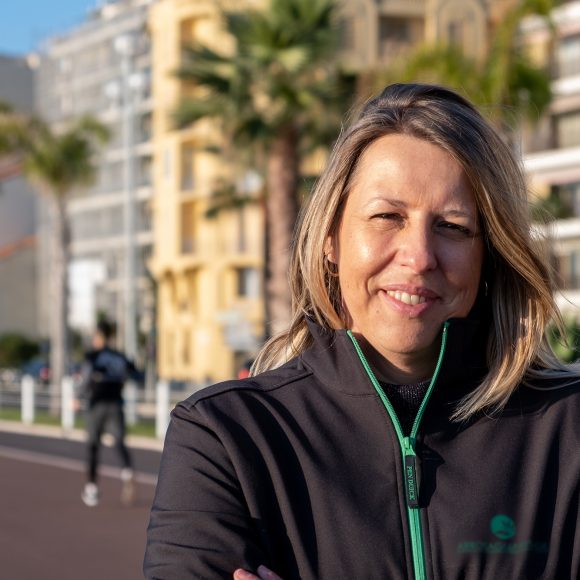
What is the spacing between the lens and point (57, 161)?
38.2 m

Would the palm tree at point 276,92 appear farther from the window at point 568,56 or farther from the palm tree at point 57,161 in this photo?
the window at point 568,56

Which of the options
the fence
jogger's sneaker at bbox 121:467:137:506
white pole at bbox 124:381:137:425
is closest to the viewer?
jogger's sneaker at bbox 121:467:137:506

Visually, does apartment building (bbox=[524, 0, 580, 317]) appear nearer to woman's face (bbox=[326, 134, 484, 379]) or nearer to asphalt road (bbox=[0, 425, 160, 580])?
asphalt road (bbox=[0, 425, 160, 580])

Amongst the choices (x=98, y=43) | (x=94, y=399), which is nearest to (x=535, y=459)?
(x=94, y=399)

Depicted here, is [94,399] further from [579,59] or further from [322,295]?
[579,59]

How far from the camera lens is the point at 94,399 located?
14.7 metres

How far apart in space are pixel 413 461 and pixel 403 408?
128 mm

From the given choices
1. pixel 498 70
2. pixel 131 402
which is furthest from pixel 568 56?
pixel 131 402

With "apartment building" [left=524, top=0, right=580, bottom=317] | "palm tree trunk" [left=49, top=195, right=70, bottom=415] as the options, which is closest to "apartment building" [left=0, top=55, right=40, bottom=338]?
"apartment building" [left=524, top=0, right=580, bottom=317]

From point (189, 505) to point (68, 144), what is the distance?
36980mm

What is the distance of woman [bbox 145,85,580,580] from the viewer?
2191 mm

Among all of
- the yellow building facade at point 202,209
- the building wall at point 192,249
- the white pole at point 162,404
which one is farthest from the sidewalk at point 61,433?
the building wall at point 192,249

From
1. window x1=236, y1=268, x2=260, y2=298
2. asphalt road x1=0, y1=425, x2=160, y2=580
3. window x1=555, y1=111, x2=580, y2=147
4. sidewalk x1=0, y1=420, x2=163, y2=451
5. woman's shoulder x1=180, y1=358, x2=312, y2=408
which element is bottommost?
sidewalk x1=0, y1=420, x2=163, y2=451

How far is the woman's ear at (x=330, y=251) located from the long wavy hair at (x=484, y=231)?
0.01 meters
